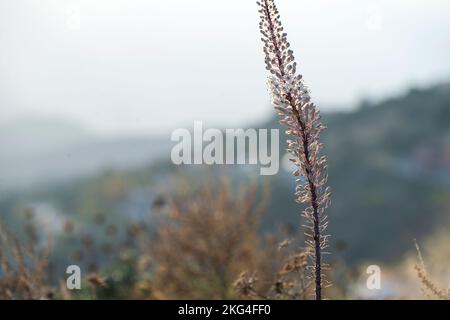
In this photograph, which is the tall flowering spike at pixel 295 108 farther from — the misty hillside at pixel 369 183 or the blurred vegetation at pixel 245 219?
the misty hillside at pixel 369 183

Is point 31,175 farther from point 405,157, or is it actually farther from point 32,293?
point 32,293

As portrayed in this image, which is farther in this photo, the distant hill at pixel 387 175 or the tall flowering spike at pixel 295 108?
the distant hill at pixel 387 175

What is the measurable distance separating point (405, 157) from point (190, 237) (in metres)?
39.6

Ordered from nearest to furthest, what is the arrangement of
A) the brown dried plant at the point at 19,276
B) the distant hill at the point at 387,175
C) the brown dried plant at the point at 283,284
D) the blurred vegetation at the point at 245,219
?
the brown dried plant at the point at 283,284, the brown dried plant at the point at 19,276, the blurred vegetation at the point at 245,219, the distant hill at the point at 387,175

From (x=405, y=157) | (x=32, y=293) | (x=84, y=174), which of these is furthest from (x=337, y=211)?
(x=32, y=293)

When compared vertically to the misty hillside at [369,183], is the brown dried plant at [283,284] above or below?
below

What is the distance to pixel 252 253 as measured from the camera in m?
9.40

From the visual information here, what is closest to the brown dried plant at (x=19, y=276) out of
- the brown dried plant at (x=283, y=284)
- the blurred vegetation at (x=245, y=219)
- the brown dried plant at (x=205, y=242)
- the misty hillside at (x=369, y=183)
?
the blurred vegetation at (x=245, y=219)

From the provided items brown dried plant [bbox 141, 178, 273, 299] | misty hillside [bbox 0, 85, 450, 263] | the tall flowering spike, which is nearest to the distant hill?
misty hillside [bbox 0, 85, 450, 263]

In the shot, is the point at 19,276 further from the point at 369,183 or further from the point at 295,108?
the point at 369,183

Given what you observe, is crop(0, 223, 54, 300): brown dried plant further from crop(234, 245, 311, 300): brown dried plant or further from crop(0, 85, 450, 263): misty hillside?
crop(0, 85, 450, 263): misty hillside

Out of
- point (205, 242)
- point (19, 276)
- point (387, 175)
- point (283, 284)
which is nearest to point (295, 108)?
point (283, 284)

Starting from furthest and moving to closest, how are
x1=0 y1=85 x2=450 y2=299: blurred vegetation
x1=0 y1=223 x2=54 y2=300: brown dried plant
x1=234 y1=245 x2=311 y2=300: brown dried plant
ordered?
x1=0 y1=85 x2=450 y2=299: blurred vegetation
x1=0 y1=223 x2=54 y2=300: brown dried plant
x1=234 y1=245 x2=311 y2=300: brown dried plant

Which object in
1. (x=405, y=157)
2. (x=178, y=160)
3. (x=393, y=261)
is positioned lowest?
(x=393, y=261)
